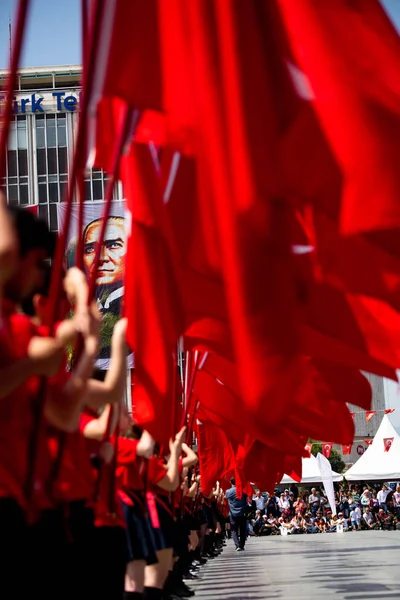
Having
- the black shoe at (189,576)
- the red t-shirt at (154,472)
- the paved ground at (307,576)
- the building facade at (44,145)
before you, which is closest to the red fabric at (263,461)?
the paved ground at (307,576)

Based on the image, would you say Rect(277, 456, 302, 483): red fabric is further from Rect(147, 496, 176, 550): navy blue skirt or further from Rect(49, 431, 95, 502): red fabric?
Rect(49, 431, 95, 502): red fabric

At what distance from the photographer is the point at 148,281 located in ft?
15.4

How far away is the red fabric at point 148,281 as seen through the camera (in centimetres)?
463

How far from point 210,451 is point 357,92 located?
1180 centimetres

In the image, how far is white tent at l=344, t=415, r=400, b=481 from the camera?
1315 inches

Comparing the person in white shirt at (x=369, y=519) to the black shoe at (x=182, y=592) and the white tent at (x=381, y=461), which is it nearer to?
the white tent at (x=381, y=461)

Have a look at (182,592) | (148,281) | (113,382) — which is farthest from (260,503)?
(113,382)

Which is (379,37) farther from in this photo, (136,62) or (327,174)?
(136,62)

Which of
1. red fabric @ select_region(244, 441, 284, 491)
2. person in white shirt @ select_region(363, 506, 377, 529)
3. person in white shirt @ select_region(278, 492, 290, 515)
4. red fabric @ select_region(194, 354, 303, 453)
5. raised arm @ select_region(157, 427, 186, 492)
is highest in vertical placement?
person in white shirt @ select_region(278, 492, 290, 515)

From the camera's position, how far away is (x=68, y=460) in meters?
4.06

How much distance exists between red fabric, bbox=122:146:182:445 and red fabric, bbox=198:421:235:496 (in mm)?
9843

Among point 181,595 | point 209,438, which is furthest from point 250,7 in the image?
point 209,438

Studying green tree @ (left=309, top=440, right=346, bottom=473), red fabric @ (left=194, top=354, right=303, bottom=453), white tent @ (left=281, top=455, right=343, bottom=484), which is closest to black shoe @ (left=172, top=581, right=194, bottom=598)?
red fabric @ (left=194, top=354, right=303, bottom=453)

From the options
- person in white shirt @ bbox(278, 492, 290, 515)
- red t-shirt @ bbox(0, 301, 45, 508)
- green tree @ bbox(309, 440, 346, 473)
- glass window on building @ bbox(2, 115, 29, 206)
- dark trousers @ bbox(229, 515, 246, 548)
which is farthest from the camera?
green tree @ bbox(309, 440, 346, 473)
